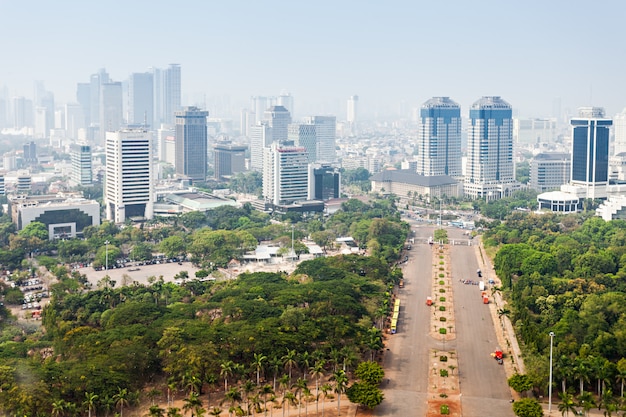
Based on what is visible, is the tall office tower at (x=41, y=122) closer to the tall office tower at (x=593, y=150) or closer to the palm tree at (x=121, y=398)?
the tall office tower at (x=593, y=150)

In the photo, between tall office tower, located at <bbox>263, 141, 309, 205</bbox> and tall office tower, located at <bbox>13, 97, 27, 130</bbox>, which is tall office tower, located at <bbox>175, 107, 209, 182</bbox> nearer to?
tall office tower, located at <bbox>263, 141, 309, 205</bbox>

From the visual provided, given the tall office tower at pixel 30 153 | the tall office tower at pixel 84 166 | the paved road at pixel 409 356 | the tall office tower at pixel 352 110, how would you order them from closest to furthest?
the paved road at pixel 409 356, the tall office tower at pixel 84 166, the tall office tower at pixel 30 153, the tall office tower at pixel 352 110

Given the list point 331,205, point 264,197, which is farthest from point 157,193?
point 331,205

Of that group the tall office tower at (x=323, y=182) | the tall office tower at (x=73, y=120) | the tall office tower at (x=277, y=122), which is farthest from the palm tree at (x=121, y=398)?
the tall office tower at (x=73, y=120)

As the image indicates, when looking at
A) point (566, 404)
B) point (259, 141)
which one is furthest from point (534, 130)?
point (566, 404)

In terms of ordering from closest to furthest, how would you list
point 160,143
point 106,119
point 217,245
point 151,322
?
point 151,322
point 217,245
point 160,143
point 106,119

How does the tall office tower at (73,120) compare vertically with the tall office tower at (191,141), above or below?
above

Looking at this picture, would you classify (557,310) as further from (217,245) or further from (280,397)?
(217,245)
